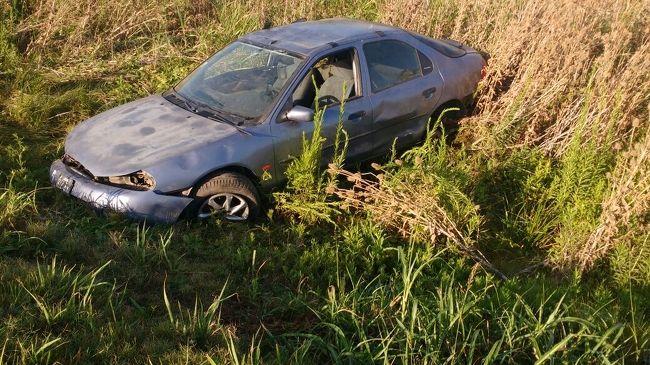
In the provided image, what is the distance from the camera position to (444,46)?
7.63 m

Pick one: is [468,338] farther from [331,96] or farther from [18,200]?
[18,200]

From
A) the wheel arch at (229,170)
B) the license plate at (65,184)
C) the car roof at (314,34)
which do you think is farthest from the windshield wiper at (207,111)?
the license plate at (65,184)

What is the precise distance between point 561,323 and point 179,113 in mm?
3756

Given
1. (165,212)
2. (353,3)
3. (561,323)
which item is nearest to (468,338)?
(561,323)

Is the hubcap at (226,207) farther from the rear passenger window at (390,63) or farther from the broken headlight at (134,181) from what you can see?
the rear passenger window at (390,63)

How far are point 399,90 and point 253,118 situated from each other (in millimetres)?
1643

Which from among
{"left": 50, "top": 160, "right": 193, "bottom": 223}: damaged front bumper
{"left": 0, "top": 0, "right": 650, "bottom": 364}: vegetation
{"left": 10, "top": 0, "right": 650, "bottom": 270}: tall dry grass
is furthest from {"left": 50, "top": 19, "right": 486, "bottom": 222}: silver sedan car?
{"left": 10, "top": 0, "right": 650, "bottom": 270}: tall dry grass

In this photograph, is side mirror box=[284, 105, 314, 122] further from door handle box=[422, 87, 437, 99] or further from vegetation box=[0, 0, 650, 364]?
door handle box=[422, 87, 437, 99]

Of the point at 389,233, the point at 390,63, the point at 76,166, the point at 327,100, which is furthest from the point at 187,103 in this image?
the point at 389,233

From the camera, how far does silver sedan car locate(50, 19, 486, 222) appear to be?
556 cm

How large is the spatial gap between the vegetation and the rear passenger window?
768mm

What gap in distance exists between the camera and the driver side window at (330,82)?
627 cm

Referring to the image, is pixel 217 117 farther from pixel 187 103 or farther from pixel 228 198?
pixel 228 198

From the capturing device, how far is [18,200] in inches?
215
